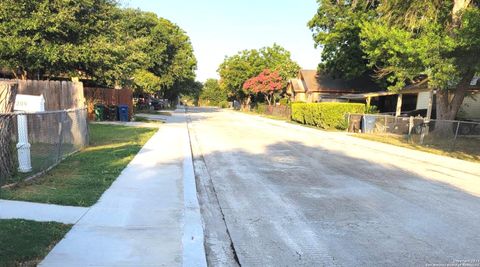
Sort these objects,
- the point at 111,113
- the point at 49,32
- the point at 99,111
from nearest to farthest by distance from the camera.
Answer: the point at 49,32
the point at 99,111
the point at 111,113

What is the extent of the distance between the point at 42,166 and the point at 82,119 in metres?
4.80

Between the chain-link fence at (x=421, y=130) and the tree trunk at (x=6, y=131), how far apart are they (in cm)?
1685

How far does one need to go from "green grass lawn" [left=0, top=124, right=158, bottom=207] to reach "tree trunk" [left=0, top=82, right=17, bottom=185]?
52cm

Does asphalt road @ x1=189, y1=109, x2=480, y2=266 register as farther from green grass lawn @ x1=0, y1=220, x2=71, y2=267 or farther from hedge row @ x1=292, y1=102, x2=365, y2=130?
hedge row @ x1=292, y1=102, x2=365, y2=130

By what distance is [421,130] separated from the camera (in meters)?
23.1

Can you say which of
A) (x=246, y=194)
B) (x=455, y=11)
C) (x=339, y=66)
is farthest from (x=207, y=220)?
(x=339, y=66)

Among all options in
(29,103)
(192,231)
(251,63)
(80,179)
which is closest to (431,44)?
(29,103)

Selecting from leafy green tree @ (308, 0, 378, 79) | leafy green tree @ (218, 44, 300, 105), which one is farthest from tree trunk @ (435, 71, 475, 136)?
leafy green tree @ (218, 44, 300, 105)

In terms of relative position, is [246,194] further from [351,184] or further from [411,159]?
[411,159]

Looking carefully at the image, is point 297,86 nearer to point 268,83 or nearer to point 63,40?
point 268,83

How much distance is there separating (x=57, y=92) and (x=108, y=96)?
12736mm

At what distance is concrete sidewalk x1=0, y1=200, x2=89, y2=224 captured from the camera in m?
5.83

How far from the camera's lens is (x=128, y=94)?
29391mm

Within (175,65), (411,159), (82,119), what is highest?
(175,65)
